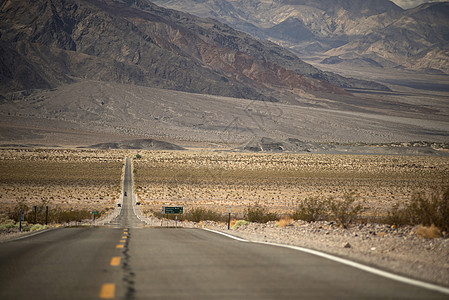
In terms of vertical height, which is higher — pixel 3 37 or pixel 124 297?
pixel 3 37

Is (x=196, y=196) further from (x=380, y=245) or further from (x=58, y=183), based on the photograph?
(x=380, y=245)

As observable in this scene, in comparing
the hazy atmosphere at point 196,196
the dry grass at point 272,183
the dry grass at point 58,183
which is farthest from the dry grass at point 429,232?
the dry grass at point 58,183

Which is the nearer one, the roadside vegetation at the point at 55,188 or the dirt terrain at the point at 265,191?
the dirt terrain at the point at 265,191

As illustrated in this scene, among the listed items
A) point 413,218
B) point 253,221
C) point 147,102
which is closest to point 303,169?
point 253,221

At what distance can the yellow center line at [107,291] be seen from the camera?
5.55m

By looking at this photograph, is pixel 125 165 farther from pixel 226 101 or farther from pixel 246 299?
pixel 226 101

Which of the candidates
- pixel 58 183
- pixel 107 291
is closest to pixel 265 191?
pixel 58 183

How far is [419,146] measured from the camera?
11750 cm

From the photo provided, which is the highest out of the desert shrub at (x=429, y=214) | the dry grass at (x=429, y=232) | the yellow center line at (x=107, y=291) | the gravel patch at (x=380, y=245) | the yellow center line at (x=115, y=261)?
the desert shrub at (x=429, y=214)

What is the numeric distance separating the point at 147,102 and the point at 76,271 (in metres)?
147

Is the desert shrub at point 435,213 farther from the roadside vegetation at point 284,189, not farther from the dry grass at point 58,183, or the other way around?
the dry grass at point 58,183

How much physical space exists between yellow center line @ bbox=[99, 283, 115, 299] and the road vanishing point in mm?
12

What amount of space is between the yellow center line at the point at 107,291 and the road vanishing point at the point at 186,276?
0.01 metres

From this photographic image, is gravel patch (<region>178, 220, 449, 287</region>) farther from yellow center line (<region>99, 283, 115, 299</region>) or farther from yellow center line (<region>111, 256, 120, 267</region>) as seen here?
yellow center line (<region>99, 283, 115, 299</region>)
